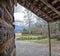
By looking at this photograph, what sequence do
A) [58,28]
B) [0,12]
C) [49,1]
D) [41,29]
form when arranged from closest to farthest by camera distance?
[0,12], [49,1], [58,28], [41,29]

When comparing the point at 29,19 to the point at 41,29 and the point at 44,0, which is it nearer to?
the point at 41,29

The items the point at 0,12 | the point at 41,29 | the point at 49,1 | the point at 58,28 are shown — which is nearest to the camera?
the point at 0,12

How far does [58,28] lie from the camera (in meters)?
22.2

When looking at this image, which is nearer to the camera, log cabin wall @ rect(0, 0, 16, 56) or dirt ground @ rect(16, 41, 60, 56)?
log cabin wall @ rect(0, 0, 16, 56)

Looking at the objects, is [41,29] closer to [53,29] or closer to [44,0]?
[53,29]

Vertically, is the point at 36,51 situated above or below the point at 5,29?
below

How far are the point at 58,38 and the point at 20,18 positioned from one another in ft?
30.4

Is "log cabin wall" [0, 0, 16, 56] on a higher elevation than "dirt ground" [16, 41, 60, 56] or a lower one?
higher

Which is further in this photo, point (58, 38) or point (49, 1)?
point (58, 38)

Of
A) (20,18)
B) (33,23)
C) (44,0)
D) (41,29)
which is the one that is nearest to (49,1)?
(44,0)

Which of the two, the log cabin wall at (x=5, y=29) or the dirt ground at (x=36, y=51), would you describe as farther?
the dirt ground at (x=36, y=51)

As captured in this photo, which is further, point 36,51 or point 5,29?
point 36,51

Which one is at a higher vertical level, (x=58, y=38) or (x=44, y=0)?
(x=44, y=0)

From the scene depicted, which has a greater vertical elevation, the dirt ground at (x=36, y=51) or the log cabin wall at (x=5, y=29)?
the log cabin wall at (x=5, y=29)
